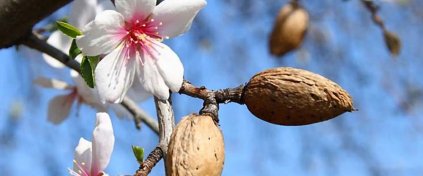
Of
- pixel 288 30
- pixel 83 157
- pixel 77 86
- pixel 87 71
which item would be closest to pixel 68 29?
pixel 87 71

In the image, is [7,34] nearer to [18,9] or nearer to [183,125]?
[18,9]

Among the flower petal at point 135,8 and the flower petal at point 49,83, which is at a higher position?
the flower petal at point 135,8

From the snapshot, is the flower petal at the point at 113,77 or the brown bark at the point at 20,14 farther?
the brown bark at the point at 20,14

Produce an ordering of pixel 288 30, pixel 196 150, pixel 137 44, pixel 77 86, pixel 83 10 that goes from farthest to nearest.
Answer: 1. pixel 288 30
2. pixel 77 86
3. pixel 83 10
4. pixel 137 44
5. pixel 196 150

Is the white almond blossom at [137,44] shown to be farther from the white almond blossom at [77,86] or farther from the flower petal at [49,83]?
the flower petal at [49,83]

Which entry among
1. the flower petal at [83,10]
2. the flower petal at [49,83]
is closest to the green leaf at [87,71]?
the flower petal at [83,10]

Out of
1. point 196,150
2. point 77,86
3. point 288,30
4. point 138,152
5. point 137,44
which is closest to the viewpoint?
point 196,150

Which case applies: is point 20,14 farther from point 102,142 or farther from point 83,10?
point 102,142

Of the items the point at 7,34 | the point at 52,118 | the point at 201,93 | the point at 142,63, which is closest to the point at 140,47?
the point at 142,63
